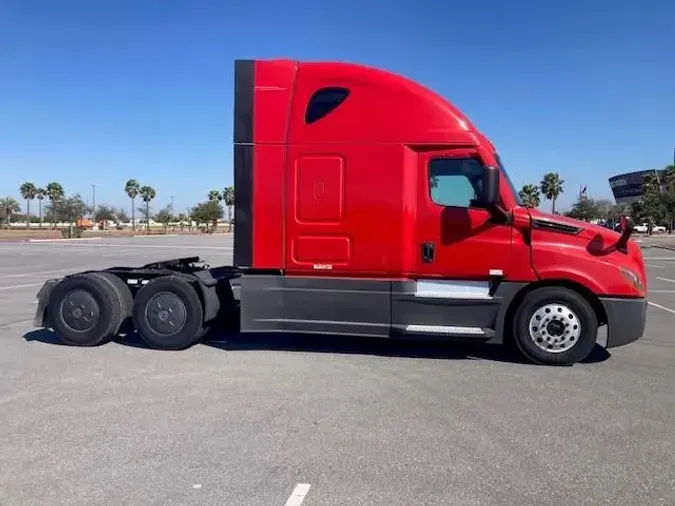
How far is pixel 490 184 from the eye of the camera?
23.0ft

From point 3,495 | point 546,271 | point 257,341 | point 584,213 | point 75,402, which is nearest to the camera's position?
point 3,495

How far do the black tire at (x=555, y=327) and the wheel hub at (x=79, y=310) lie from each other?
5.46 meters

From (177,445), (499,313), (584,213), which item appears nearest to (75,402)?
(177,445)

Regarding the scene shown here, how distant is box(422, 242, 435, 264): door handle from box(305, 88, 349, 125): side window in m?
1.99

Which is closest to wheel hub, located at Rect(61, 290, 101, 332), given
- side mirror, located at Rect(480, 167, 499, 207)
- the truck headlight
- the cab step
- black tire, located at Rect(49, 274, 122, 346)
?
black tire, located at Rect(49, 274, 122, 346)

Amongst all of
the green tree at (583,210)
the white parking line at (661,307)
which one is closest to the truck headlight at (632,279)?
the white parking line at (661,307)

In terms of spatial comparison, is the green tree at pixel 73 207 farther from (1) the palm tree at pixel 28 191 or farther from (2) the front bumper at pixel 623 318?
(2) the front bumper at pixel 623 318

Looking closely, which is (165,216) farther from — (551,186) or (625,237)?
(625,237)

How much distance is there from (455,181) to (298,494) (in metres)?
4.54

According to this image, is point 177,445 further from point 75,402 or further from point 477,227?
point 477,227

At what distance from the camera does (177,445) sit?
4.68m

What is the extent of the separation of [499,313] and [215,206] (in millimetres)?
115438

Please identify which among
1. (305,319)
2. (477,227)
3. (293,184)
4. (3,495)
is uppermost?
(293,184)

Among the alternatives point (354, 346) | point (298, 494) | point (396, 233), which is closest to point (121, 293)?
point (354, 346)
